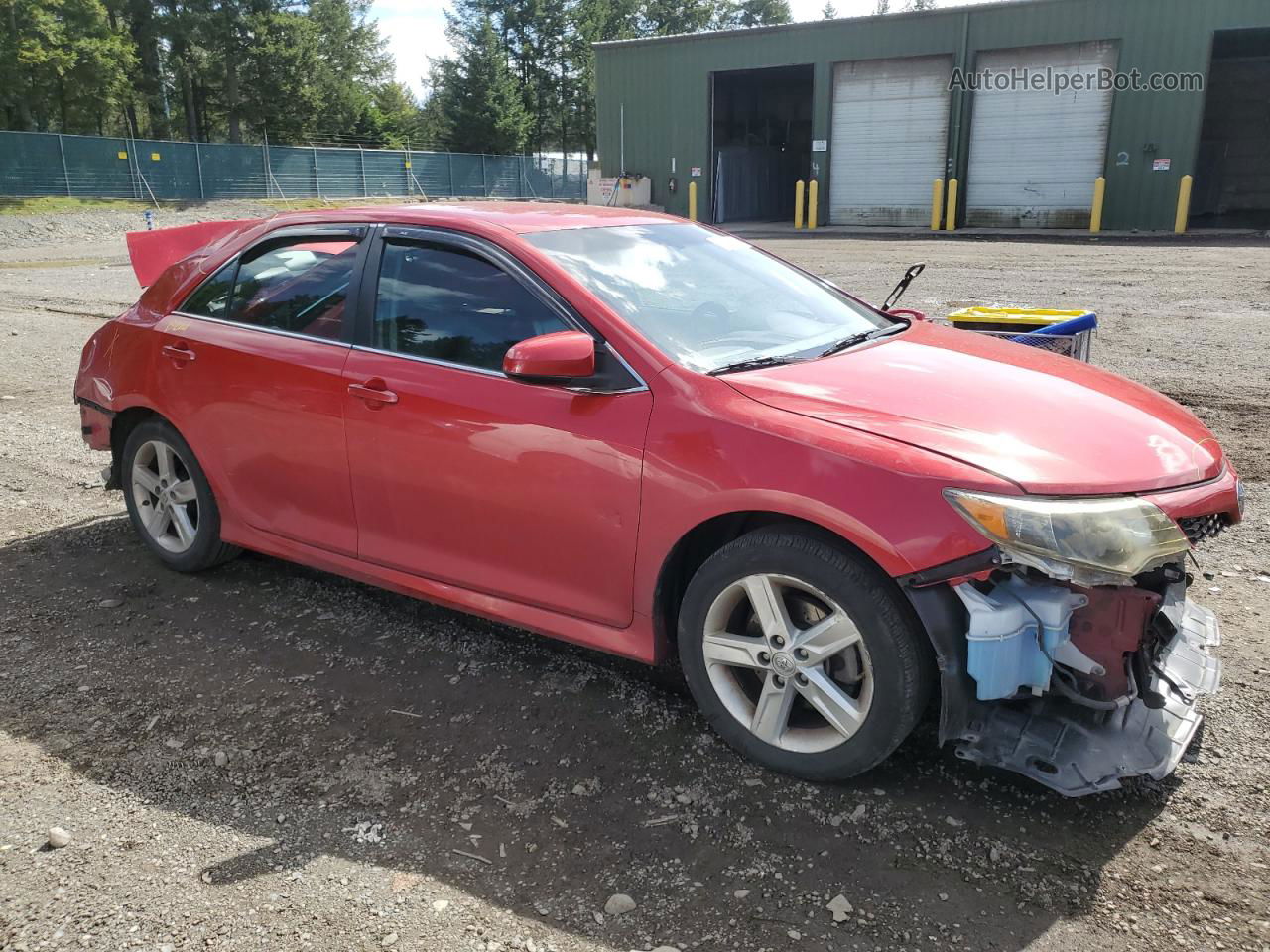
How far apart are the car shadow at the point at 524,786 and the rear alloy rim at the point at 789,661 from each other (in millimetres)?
184

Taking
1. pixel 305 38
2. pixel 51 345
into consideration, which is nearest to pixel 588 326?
pixel 51 345

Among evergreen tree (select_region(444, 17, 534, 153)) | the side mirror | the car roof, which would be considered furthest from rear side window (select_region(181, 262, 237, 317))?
evergreen tree (select_region(444, 17, 534, 153))

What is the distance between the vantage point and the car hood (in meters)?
2.67

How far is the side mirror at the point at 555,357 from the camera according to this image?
306 centimetres

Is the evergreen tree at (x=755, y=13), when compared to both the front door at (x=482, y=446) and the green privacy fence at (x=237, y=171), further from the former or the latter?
the front door at (x=482, y=446)

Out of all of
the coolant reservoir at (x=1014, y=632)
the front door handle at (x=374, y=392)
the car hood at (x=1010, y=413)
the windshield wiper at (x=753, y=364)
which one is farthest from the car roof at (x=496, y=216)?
the coolant reservoir at (x=1014, y=632)

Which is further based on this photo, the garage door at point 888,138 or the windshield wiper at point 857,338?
A: the garage door at point 888,138

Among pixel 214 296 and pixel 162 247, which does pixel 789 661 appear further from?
pixel 162 247

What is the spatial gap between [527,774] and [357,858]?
574 millimetres

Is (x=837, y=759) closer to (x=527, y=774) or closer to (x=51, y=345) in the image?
(x=527, y=774)

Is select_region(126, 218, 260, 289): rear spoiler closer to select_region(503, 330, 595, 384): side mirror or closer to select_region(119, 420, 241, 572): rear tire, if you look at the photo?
select_region(119, 420, 241, 572): rear tire

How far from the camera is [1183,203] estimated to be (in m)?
26.0

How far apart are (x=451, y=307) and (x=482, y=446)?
1.90 ft

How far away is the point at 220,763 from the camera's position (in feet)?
10.3
